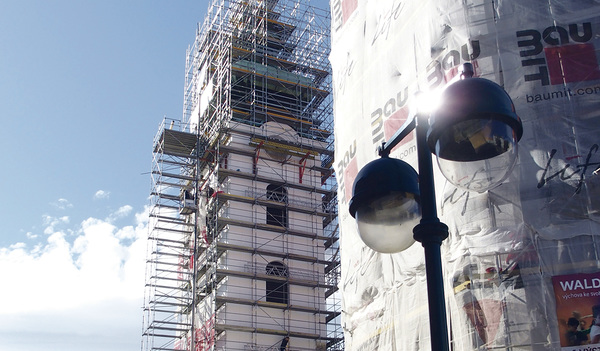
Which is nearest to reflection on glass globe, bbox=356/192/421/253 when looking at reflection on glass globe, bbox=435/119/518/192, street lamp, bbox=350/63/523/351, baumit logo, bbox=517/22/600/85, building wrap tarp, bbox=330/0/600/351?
street lamp, bbox=350/63/523/351

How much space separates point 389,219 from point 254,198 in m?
29.2

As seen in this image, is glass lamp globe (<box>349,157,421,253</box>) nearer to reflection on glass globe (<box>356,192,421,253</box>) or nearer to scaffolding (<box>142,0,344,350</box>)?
reflection on glass globe (<box>356,192,421,253</box>)

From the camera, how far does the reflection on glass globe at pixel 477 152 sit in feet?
14.7

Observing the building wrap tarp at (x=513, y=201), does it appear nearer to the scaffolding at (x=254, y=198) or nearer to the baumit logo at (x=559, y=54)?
the baumit logo at (x=559, y=54)

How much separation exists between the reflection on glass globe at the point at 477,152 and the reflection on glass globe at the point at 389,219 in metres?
0.41

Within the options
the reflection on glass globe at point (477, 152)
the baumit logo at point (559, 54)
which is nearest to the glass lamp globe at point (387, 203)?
the reflection on glass globe at point (477, 152)

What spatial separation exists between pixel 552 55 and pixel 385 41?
440cm

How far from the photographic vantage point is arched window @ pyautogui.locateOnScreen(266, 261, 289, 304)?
33.2 meters

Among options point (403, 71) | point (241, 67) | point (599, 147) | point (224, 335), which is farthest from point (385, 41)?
point (241, 67)

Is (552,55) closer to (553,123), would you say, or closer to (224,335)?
(553,123)

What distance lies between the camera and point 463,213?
13055 millimetres

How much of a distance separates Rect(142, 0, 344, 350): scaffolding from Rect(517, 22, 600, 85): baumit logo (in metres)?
20.7

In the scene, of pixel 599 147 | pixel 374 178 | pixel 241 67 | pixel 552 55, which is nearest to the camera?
pixel 374 178

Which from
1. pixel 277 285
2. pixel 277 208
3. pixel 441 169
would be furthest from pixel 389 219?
pixel 277 208
